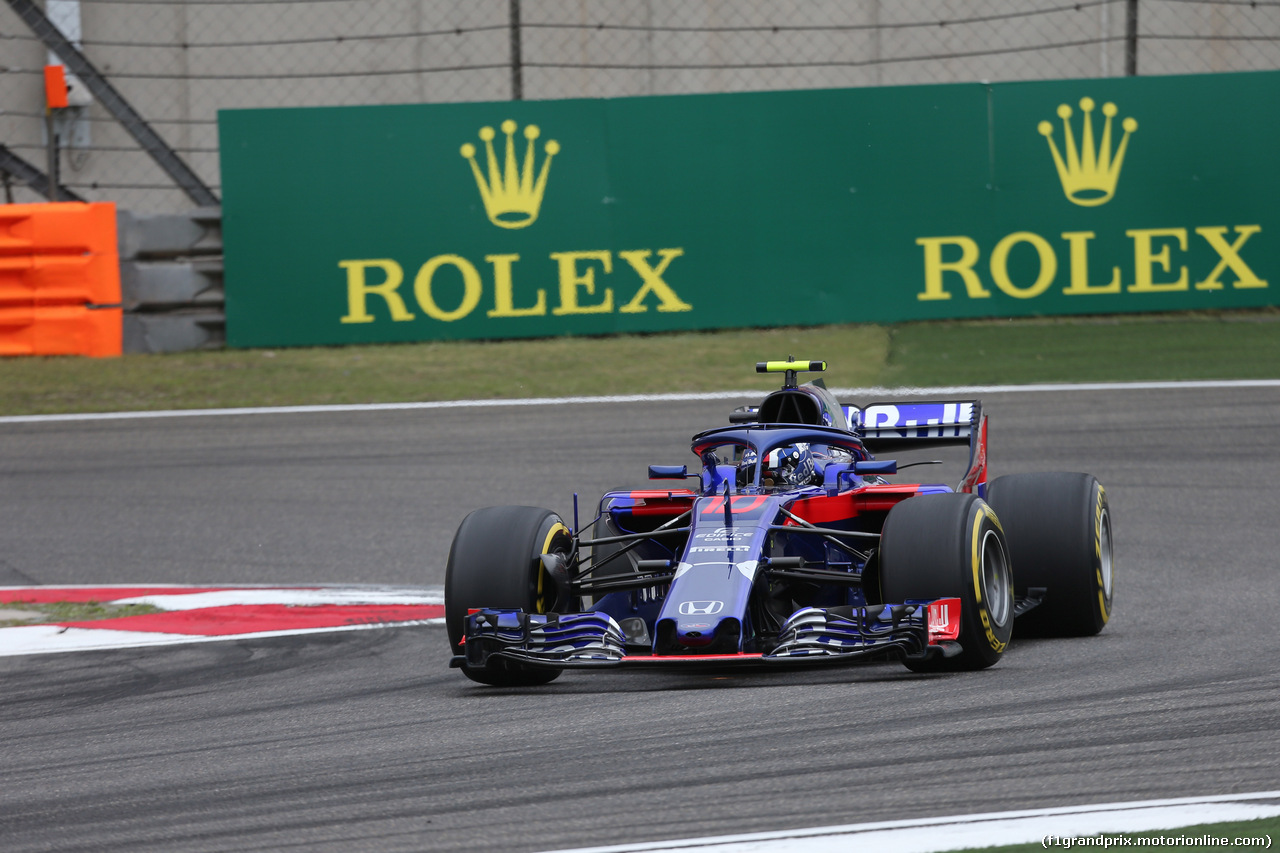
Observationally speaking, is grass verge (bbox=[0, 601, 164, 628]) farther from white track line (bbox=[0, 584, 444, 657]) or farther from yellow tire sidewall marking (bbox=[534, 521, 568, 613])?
yellow tire sidewall marking (bbox=[534, 521, 568, 613])

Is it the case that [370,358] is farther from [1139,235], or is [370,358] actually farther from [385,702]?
[385,702]

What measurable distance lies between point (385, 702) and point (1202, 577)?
4.26 meters

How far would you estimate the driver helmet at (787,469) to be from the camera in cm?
667

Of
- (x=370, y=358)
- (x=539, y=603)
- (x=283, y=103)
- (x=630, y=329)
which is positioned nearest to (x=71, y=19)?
(x=283, y=103)

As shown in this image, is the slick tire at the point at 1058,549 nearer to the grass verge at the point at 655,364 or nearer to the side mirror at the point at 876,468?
the side mirror at the point at 876,468

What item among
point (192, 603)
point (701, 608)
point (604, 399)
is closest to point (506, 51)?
point (604, 399)

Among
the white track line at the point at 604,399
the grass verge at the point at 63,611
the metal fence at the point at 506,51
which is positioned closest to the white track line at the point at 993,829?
the grass verge at the point at 63,611

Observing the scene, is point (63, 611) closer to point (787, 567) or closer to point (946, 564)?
point (787, 567)

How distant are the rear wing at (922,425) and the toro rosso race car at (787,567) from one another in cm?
5

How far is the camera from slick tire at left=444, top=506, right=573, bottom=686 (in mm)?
6180

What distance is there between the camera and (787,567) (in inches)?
235

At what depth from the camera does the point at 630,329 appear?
14008 millimetres

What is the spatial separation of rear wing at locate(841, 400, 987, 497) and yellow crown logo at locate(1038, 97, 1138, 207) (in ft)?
21.4

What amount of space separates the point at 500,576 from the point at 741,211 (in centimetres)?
808
